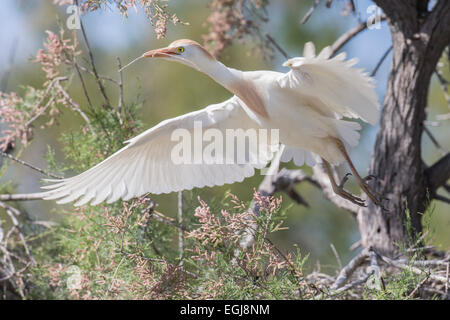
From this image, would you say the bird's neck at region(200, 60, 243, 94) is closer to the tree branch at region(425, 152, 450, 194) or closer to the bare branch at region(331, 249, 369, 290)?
the bare branch at region(331, 249, 369, 290)

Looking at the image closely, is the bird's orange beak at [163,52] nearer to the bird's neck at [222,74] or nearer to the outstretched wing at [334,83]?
the bird's neck at [222,74]

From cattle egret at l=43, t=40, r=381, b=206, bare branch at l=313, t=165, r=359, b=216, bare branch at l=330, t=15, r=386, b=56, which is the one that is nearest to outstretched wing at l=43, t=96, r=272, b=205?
cattle egret at l=43, t=40, r=381, b=206

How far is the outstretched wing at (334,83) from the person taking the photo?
127cm

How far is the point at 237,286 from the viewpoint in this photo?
1.29 meters

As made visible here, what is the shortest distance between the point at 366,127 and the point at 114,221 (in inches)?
104

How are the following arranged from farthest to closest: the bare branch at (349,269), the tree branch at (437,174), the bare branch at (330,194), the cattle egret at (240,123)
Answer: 1. the bare branch at (330,194)
2. the tree branch at (437,174)
3. the bare branch at (349,269)
4. the cattle egret at (240,123)

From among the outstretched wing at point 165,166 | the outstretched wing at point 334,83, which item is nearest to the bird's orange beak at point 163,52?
the outstretched wing at point 165,166

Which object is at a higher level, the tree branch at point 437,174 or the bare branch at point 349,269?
the tree branch at point 437,174

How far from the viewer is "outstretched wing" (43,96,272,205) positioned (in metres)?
1.58

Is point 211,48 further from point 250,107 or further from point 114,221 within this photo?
point 114,221

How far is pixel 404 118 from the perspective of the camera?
1940mm

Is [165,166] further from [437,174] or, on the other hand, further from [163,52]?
[437,174]

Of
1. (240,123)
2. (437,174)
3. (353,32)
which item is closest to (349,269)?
(240,123)
